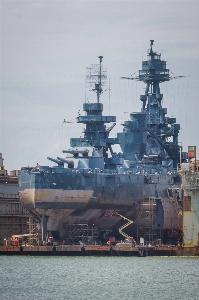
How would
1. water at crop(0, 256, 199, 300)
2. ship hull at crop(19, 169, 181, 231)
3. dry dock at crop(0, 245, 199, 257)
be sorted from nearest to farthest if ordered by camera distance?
water at crop(0, 256, 199, 300), dry dock at crop(0, 245, 199, 257), ship hull at crop(19, 169, 181, 231)

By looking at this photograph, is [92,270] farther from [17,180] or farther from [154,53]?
[154,53]

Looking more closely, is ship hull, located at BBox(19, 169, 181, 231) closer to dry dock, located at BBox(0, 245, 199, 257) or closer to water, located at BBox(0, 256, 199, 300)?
dry dock, located at BBox(0, 245, 199, 257)

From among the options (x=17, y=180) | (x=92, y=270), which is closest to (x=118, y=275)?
(x=92, y=270)

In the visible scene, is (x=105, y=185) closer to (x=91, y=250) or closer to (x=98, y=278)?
(x=91, y=250)

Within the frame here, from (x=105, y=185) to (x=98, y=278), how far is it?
2847 cm

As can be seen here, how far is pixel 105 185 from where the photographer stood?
124812 millimetres

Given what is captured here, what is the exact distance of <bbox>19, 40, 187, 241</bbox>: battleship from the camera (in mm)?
122188

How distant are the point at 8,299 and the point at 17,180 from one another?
147 feet

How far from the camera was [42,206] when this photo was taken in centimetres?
12169

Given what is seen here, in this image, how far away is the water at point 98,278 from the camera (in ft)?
289

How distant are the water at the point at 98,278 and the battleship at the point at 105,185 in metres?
8.74

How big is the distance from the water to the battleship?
8.74m

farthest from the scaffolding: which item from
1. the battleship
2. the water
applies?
the water

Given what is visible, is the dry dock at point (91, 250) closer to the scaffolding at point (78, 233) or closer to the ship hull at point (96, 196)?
the ship hull at point (96, 196)
